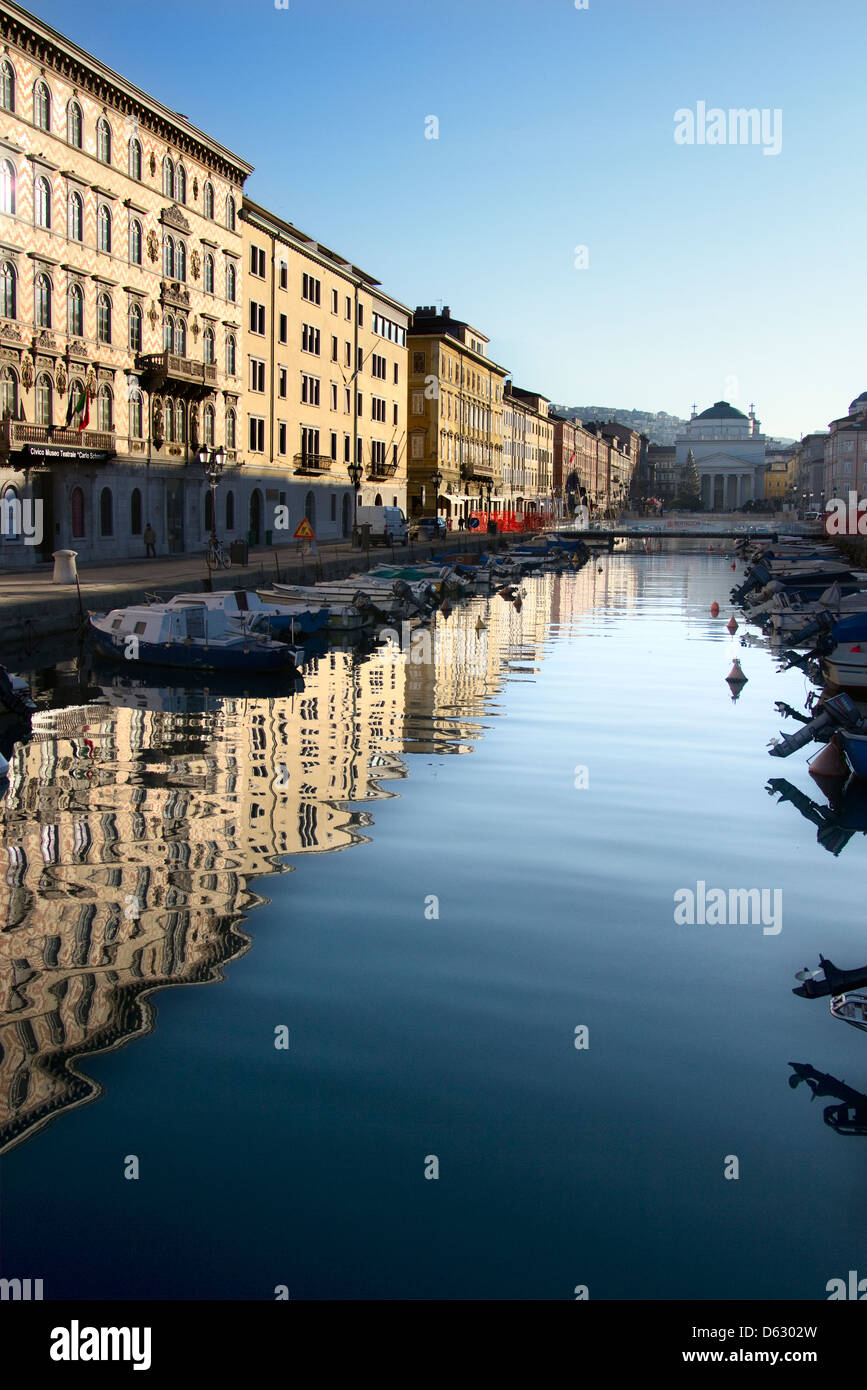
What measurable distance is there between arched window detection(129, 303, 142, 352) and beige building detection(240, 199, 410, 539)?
12.0m

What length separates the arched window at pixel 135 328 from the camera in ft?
176

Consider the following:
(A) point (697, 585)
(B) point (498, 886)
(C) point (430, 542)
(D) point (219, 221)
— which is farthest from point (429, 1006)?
(C) point (430, 542)

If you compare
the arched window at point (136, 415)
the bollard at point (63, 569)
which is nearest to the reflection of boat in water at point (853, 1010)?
the bollard at point (63, 569)

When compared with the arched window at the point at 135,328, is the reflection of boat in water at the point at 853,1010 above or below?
below

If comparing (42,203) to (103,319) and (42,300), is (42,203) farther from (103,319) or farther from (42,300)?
(103,319)

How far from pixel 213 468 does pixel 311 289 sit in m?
23.9

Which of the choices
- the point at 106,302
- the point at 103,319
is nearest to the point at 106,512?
the point at 103,319

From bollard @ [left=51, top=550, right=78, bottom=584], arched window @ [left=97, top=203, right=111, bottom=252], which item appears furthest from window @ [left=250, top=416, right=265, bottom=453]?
bollard @ [left=51, top=550, right=78, bottom=584]

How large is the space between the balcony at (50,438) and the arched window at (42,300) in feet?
12.3

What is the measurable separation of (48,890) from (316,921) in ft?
10.1

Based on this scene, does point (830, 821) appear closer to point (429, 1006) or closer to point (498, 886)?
point (498, 886)

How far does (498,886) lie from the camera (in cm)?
1433

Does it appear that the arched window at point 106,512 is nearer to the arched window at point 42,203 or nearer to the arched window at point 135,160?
the arched window at point 42,203

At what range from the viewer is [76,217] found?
48594 millimetres
